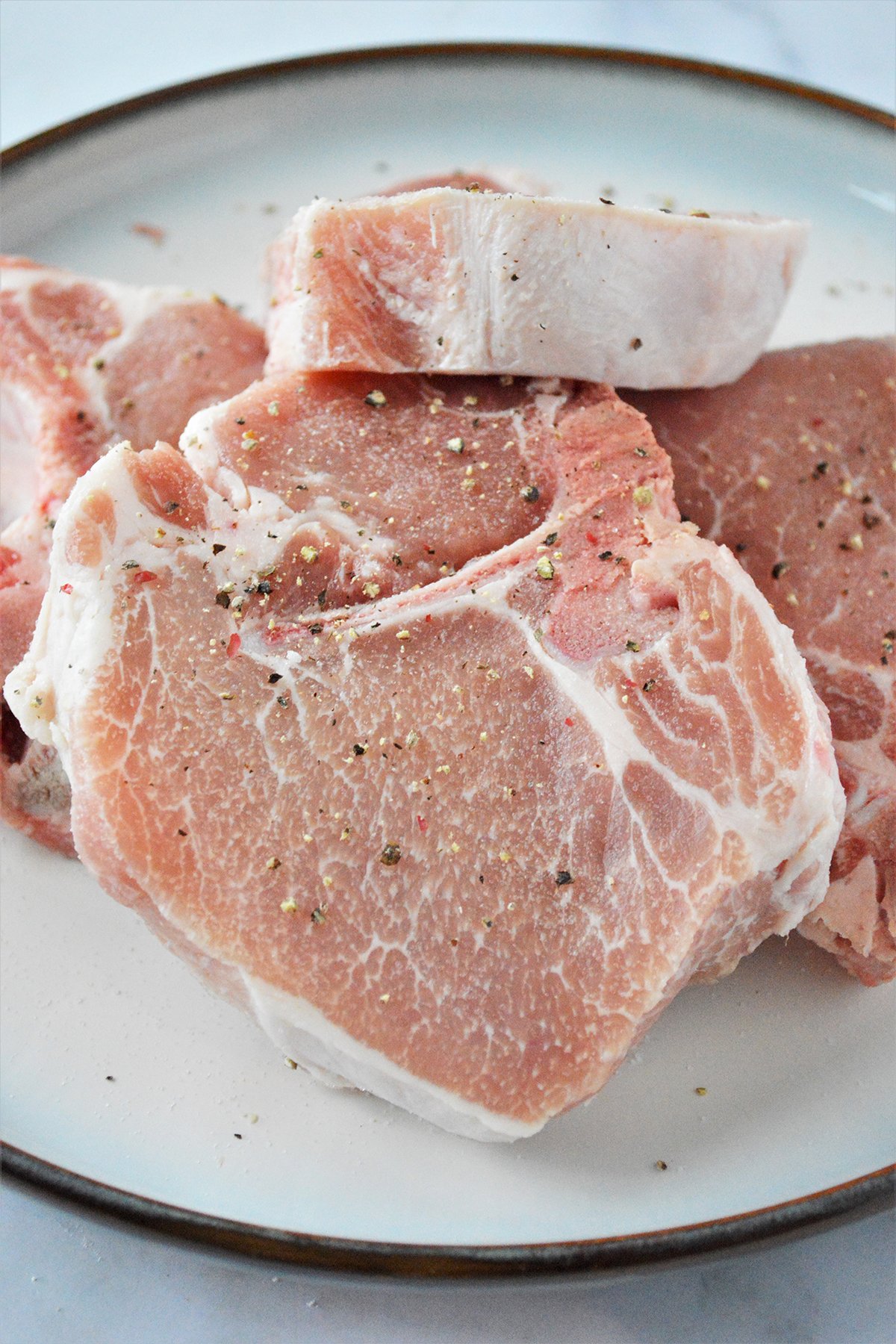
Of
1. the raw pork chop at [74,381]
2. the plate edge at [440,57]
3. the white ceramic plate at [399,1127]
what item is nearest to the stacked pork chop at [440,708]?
the white ceramic plate at [399,1127]

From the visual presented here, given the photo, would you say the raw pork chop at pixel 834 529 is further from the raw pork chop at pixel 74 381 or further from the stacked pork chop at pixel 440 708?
the raw pork chop at pixel 74 381

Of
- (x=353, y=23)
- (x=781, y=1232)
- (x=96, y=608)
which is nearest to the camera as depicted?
(x=781, y=1232)

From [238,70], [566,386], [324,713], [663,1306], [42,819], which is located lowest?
[663,1306]

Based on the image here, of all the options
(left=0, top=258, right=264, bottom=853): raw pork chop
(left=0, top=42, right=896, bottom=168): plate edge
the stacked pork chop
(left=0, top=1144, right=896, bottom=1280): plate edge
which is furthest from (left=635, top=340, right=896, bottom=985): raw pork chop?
(left=0, top=42, right=896, bottom=168): plate edge

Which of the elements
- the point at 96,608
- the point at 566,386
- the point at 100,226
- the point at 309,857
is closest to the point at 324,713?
the point at 309,857

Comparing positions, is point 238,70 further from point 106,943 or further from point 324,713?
point 106,943

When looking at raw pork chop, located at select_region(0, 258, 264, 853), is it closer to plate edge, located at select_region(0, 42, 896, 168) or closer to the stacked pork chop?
the stacked pork chop

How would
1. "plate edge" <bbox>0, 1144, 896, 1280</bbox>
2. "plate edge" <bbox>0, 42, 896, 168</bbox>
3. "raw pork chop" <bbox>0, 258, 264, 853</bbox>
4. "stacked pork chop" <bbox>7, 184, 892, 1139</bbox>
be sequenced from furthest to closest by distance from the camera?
"plate edge" <bbox>0, 42, 896, 168</bbox> → "raw pork chop" <bbox>0, 258, 264, 853</bbox> → "stacked pork chop" <bbox>7, 184, 892, 1139</bbox> → "plate edge" <bbox>0, 1144, 896, 1280</bbox>

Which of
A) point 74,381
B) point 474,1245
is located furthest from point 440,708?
point 74,381
